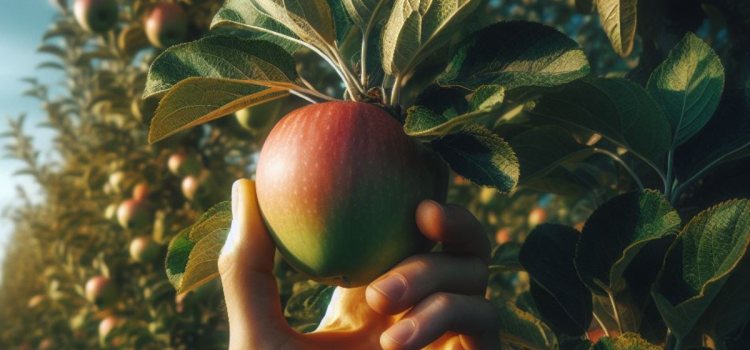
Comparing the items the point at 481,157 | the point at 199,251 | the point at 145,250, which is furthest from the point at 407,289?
the point at 145,250

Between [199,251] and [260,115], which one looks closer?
[199,251]

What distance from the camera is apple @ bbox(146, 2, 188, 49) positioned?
190cm

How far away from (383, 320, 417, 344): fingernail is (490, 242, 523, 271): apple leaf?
335 millimetres

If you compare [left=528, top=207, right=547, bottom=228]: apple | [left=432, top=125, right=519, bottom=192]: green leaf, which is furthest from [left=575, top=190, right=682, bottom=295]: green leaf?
[left=528, top=207, right=547, bottom=228]: apple

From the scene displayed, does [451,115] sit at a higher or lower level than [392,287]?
higher

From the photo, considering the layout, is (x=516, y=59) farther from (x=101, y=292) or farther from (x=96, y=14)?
(x=101, y=292)

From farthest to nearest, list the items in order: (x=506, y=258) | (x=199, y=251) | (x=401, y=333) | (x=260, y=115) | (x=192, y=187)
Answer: (x=192, y=187)
(x=260, y=115)
(x=506, y=258)
(x=199, y=251)
(x=401, y=333)

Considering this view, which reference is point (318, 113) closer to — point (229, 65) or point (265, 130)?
point (229, 65)

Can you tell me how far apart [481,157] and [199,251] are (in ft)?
0.97

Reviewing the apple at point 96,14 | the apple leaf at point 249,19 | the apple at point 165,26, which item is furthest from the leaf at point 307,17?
the apple at point 96,14

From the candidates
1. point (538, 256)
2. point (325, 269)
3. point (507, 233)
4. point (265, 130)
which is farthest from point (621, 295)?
point (507, 233)

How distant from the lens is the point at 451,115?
19.3 inches

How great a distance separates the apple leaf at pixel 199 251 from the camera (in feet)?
1.95

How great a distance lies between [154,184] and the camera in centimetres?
236
